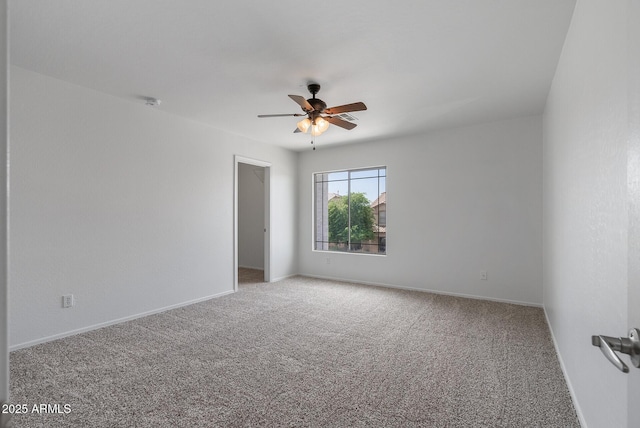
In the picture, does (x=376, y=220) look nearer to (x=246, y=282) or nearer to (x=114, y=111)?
(x=246, y=282)

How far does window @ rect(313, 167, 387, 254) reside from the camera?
5.52 meters

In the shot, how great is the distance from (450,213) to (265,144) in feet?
10.4

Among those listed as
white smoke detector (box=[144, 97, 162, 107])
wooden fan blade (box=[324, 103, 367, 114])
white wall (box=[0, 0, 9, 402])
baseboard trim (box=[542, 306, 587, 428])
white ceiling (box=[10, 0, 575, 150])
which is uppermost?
white ceiling (box=[10, 0, 575, 150])

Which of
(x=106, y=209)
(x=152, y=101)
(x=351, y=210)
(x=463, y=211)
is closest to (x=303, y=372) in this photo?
(x=106, y=209)

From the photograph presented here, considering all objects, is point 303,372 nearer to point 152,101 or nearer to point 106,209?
point 106,209

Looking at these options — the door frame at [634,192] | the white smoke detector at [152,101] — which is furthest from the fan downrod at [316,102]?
the door frame at [634,192]

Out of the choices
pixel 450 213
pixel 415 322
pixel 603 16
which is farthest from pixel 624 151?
pixel 450 213

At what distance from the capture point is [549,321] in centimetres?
329

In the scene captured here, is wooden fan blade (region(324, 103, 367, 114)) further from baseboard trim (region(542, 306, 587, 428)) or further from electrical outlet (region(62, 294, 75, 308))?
electrical outlet (region(62, 294, 75, 308))

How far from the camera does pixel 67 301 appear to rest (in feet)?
9.98

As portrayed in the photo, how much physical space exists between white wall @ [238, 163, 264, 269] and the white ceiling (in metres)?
3.38

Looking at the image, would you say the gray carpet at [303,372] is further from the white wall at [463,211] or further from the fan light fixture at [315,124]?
the fan light fixture at [315,124]

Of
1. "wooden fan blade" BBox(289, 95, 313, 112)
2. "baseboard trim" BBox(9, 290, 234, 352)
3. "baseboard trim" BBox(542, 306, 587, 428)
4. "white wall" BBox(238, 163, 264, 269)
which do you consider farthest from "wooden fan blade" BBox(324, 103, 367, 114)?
"white wall" BBox(238, 163, 264, 269)

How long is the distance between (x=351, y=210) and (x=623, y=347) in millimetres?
5220
